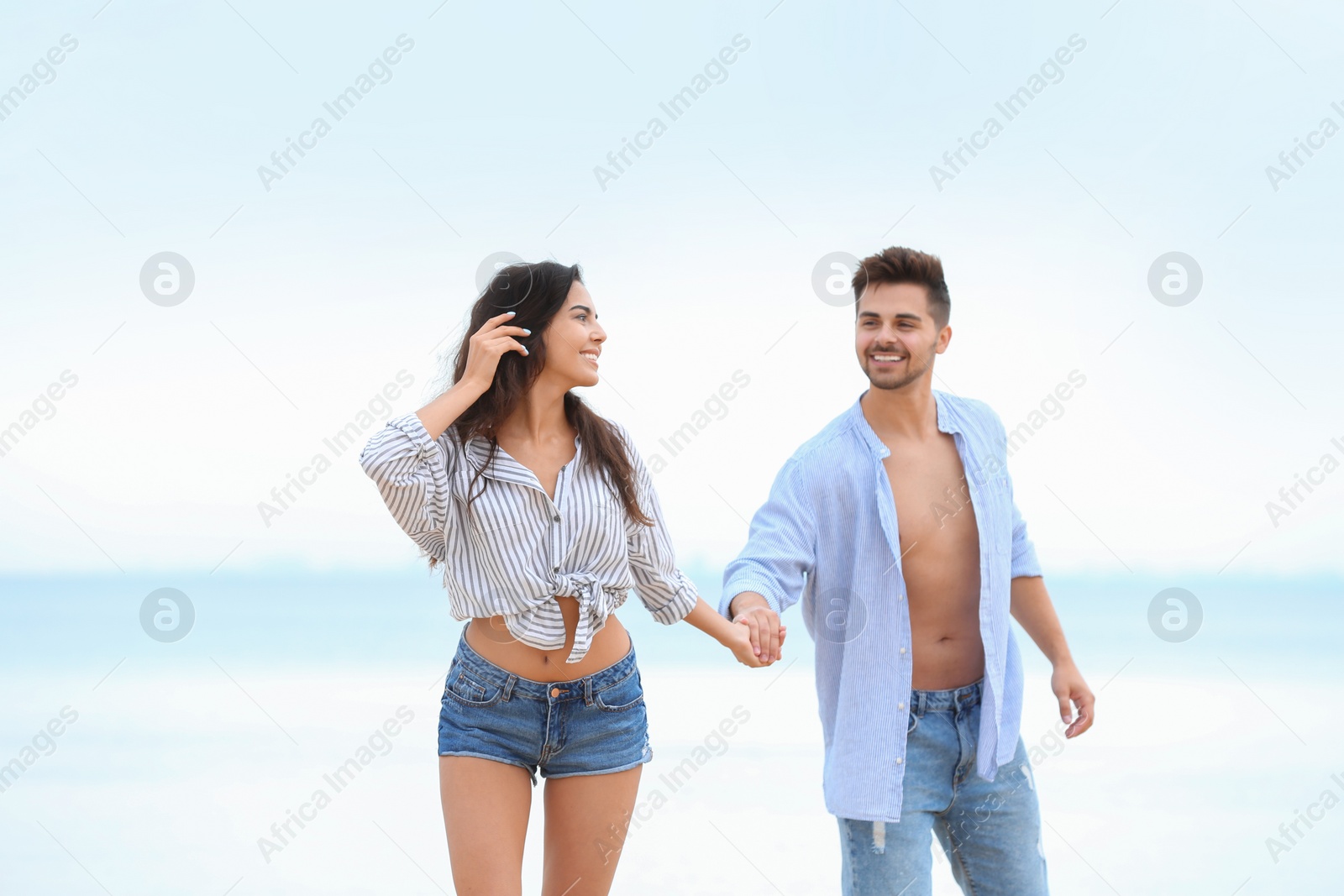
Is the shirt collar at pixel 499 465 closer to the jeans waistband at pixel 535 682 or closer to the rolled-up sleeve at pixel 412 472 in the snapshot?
the rolled-up sleeve at pixel 412 472

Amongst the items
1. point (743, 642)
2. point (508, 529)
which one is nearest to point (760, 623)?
point (743, 642)

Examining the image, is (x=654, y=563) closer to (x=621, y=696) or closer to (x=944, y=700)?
(x=621, y=696)

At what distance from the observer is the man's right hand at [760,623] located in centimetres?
268

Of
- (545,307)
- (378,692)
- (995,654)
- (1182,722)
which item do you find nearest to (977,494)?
(995,654)

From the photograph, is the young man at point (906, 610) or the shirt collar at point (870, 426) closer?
the young man at point (906, 610)

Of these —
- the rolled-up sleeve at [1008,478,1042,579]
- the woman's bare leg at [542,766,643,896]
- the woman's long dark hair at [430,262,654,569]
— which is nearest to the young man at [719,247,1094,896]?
the rolled-up sleeve at [1008,478,1042,579]

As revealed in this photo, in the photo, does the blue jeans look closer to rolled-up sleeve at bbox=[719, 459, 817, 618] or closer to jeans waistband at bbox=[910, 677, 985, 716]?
jeans waistband at bbox=[910, 677, 985, 716]

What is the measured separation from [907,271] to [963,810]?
4.34ft

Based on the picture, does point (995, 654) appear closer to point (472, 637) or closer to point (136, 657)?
point (472, 637)

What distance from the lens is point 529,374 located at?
2.91 meters

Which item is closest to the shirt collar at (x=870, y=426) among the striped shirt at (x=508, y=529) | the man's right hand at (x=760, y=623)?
the man's right hand at (x=760, y=623)

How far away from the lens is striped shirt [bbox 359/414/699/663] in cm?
269

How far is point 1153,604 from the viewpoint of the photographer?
617 inches

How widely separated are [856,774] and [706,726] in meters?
5.92
